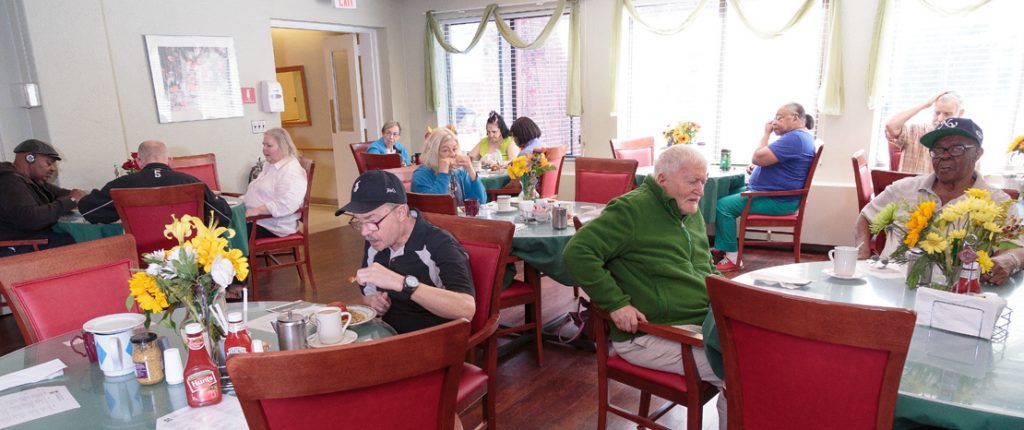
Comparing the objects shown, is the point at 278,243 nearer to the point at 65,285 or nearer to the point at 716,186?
the point at 65,285

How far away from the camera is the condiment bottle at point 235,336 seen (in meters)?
1.49

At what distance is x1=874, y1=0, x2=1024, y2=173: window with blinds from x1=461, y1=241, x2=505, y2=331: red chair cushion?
4336mm

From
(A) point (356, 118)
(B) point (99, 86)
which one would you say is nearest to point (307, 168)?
(B) point (99, 86)

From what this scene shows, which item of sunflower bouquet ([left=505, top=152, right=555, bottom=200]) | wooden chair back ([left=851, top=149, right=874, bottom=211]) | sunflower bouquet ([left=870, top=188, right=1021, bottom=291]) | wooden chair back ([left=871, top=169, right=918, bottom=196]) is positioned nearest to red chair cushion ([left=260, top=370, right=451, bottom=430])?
sunflower bouquet ([left=870, top=188, right=1021, bottom=291])

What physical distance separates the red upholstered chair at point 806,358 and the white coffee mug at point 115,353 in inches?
59.1

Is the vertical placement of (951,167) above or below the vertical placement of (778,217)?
above

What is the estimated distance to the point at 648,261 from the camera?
215 cm

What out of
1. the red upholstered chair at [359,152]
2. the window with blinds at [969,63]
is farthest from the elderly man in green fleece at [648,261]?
the red upholstered chair at [359,152]

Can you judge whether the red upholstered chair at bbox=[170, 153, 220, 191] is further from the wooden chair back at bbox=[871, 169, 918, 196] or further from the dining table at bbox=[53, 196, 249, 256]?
the wooden chair back at bbox=[871, 169, 918, 196]

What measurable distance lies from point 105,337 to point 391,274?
2.45 feet

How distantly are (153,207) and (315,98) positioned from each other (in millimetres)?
4922

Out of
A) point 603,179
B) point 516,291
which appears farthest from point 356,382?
point 603,179

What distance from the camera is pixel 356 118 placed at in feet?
24.7

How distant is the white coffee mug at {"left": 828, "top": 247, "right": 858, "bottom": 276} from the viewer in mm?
2102
